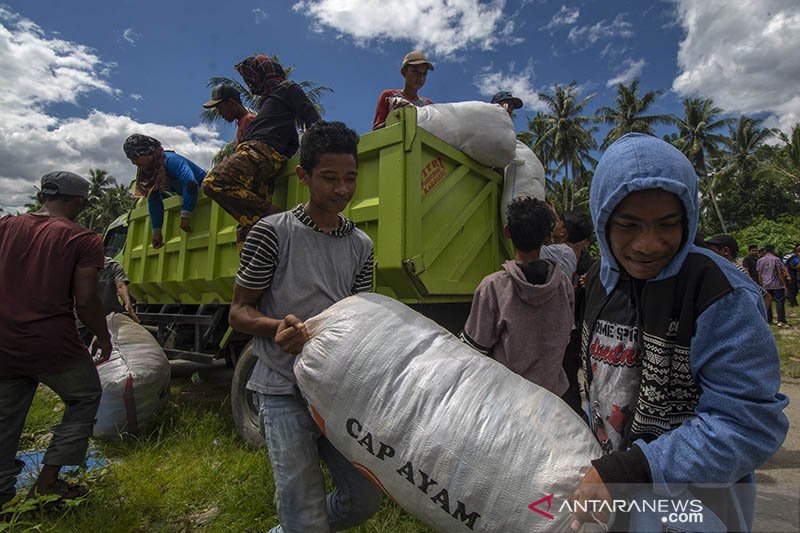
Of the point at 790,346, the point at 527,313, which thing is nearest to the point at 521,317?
the point at 527,313

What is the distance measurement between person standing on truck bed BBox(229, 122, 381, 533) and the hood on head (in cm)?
92

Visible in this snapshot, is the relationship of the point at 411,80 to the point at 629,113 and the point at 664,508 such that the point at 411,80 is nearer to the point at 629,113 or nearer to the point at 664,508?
the point at 664,508

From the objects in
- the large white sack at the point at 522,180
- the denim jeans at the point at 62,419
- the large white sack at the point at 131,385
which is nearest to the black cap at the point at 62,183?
the denim jeans at the point at 62,419

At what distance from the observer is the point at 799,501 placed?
2488mm

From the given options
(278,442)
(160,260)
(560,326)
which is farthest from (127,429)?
(560,326)

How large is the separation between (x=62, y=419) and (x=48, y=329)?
1.71ft

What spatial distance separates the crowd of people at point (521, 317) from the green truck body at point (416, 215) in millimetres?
524

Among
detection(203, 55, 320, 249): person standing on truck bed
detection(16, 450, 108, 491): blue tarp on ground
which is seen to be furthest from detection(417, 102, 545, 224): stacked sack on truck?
detection(16, 450, 108, 491): blue tarp on ground

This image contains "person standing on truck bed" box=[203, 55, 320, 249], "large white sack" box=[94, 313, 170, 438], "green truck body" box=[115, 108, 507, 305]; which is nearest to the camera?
"green truck body" box=[115, 108, 507, 305]

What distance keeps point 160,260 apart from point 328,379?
4262 millimetres

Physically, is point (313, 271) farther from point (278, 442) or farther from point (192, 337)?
point (192, 337)

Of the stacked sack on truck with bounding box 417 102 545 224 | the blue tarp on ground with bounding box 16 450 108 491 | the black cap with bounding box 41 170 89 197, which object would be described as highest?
the stacked sack on truck with bounding box 417 102 545 224

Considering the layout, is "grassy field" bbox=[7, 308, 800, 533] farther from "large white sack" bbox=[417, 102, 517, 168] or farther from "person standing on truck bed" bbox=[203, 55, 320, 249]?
"large white sack" bbox=[417, 102, 517, 168]

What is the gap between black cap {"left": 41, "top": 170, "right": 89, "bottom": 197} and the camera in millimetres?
2674
